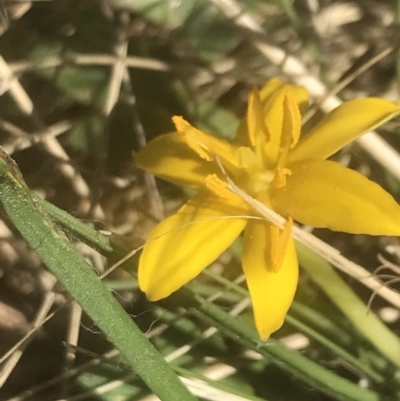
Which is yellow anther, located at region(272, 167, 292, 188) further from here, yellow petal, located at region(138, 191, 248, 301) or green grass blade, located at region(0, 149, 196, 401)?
green grass blade, located at region(0, 149, 196, 401)

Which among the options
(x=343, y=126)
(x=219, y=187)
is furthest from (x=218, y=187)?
(x=343, y=126)

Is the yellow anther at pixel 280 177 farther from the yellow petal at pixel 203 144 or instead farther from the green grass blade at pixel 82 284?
the green grass blade at pixel 82 284

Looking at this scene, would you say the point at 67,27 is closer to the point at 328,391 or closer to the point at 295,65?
the point at 295,65

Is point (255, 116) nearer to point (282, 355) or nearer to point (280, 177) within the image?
point (280, 177)

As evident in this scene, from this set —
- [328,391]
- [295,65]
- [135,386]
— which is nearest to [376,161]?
[295,65]

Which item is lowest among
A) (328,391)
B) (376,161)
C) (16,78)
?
(328,391)

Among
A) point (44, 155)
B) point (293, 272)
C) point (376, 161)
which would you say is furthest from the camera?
point (44, 155)
